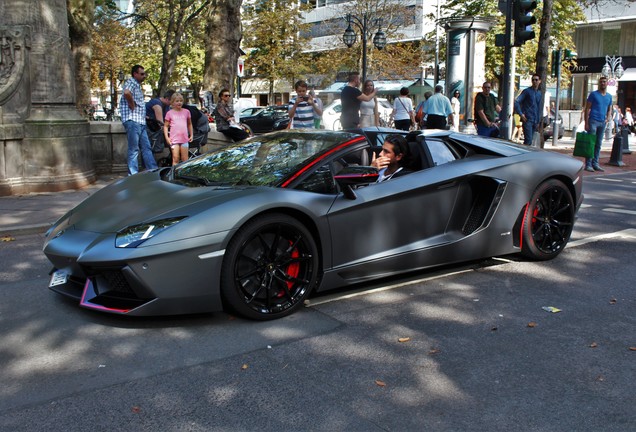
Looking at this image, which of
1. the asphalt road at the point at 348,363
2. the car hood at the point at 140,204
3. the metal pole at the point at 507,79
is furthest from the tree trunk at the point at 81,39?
the asphalt road at the point at 348,363

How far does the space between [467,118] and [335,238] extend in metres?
17.2

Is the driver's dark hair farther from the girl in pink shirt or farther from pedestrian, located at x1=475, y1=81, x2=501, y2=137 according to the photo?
pedestrian, located at x1=475, y1=81, x2=501, y2=137

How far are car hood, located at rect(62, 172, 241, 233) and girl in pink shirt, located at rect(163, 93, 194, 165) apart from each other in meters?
5.92

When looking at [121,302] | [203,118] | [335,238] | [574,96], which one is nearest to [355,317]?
[335,238]

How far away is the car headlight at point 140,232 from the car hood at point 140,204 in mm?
52

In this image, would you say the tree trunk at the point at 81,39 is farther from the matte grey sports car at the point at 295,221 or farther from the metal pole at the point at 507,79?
the matte grey sports car at the point at 295,221

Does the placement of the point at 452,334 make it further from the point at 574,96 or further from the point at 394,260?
the point at 574,96

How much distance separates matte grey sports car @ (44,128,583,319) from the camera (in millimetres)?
4125

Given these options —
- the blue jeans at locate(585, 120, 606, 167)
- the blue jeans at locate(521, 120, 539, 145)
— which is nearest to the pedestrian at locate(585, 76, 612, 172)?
the blue jeans at locate(585, 120, 606, 167)

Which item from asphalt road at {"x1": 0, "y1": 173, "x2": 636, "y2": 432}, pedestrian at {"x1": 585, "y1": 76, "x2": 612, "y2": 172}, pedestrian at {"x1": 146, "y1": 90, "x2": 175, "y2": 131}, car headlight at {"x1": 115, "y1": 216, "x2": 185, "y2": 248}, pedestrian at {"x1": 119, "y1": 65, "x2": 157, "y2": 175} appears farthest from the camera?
pedestrian at {"x1": 585, "y1": 76, "x2": 612, "y2": 172}

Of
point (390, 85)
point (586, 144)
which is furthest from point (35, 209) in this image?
point (390, 85)

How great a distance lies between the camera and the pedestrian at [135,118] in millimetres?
10734

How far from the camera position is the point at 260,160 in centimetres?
516

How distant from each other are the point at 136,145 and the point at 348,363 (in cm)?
812
